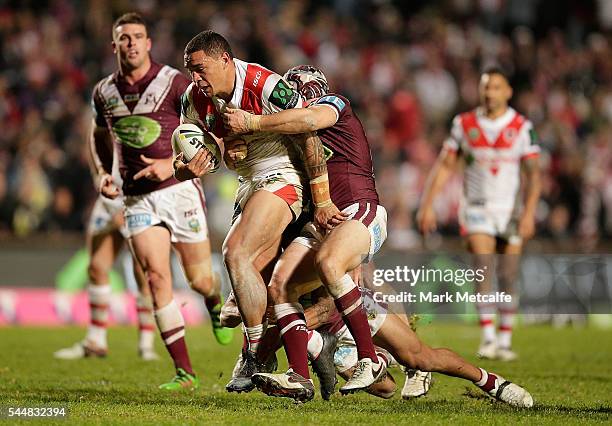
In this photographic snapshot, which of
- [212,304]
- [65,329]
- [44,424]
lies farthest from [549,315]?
[44,424]

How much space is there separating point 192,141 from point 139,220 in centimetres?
203

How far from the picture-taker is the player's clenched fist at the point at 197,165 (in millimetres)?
8633

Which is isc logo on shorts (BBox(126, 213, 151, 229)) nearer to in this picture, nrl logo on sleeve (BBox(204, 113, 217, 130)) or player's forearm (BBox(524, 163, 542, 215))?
nrl logo on sleeve (BBox(204, 113, 217, 130))

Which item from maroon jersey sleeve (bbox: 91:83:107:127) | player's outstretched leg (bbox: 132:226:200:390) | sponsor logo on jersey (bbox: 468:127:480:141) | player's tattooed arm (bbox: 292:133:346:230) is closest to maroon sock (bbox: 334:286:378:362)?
player's tattooed arm (bbox: 292:133:346:230)

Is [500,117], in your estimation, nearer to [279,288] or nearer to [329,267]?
[279,288]

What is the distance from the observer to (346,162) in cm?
888

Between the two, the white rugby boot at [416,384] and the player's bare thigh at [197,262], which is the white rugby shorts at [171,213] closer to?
the player's bare thigh at [197,262]

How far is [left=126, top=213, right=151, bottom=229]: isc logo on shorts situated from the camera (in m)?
10.5

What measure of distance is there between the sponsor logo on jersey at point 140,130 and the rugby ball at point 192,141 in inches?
70.9

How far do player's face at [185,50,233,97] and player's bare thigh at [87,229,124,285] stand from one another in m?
4.97

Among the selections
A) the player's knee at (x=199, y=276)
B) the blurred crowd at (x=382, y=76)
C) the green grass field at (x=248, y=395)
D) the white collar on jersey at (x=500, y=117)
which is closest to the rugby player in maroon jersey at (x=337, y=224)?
the green grass field at (x=248, y=395)

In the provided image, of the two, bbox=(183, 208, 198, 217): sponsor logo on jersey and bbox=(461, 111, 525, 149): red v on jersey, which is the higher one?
bbox=(461, 111, 525, 149): red v on jersey

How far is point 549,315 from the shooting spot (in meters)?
18.9

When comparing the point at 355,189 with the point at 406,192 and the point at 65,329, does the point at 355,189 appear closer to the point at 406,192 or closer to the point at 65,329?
the point at 65,329
